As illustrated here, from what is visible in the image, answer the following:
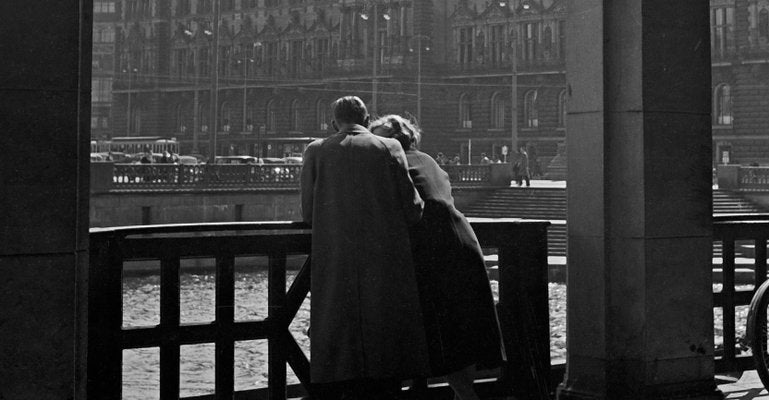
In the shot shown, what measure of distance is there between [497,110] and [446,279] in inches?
2386

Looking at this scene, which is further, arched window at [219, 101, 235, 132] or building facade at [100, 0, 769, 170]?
arched window at [219, 101, 235, 132]

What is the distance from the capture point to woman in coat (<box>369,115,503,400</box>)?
4895mm

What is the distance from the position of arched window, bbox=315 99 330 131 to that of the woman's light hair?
6581cm

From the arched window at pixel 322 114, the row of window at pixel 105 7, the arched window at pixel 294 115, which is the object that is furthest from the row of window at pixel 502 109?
the row of window at pixel 105 7

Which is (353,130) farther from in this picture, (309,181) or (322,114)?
(322,114)

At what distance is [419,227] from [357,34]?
65.1 m

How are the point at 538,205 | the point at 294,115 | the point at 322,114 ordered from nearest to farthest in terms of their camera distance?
1. the point at 538,205
2. the point at 322,114
3. the point at 294,115

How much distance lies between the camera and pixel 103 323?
15.4ft

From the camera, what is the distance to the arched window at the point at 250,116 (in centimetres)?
7494

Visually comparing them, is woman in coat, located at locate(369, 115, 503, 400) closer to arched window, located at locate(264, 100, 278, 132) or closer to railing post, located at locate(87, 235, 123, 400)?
railing post, located at locate(87, 235, 123, 400)

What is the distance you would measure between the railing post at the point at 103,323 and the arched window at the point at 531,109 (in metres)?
59.1

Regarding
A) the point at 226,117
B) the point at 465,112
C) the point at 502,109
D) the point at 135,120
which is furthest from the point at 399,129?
the point at 135,120

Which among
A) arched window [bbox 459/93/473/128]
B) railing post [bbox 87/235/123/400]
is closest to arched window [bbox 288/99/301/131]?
arched window [bbox 459/93/473/128]

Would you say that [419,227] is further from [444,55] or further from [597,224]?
[444,55]
